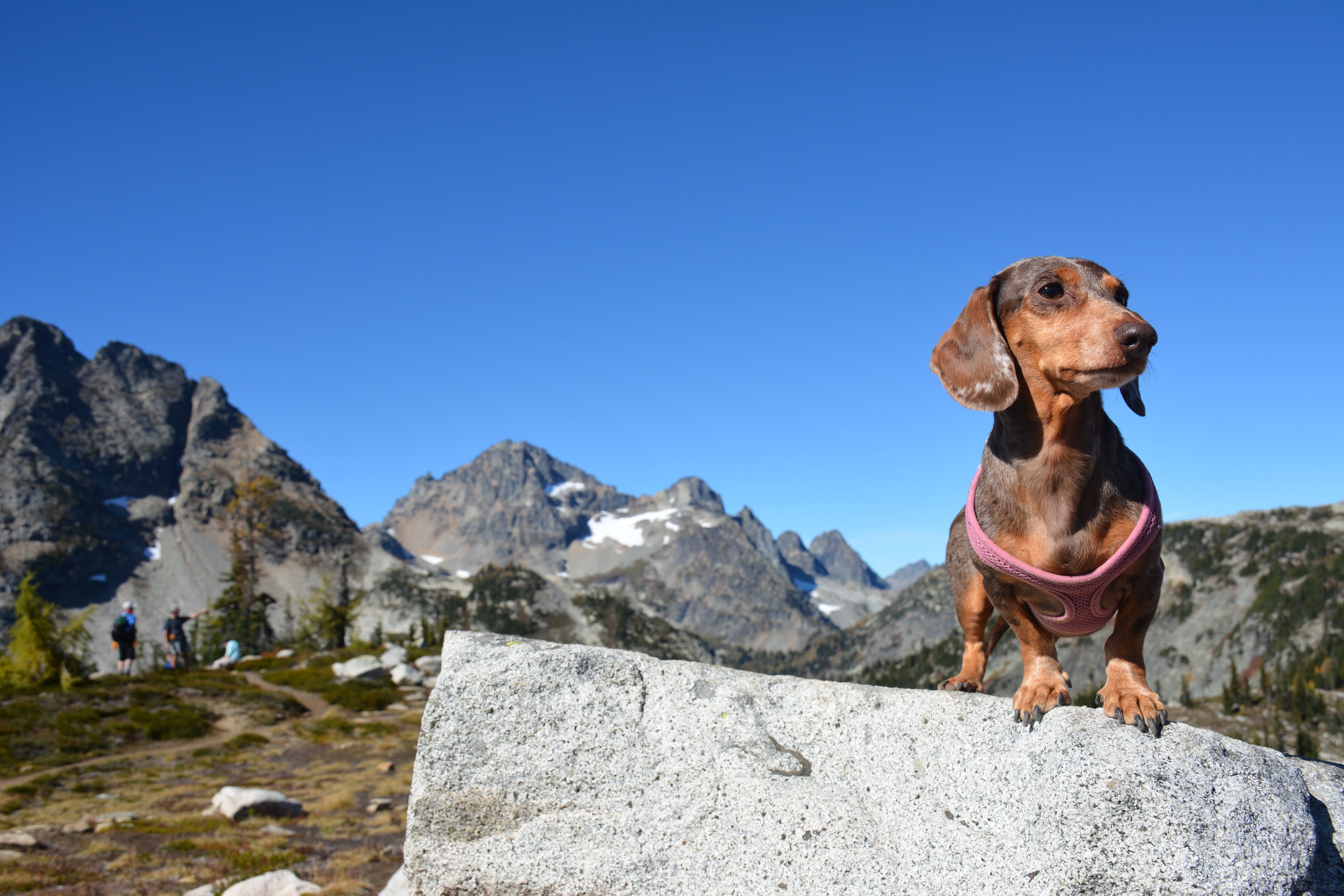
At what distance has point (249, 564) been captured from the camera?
67438mm

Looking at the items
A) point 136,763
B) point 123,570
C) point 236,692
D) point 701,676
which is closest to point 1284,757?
point 701,676

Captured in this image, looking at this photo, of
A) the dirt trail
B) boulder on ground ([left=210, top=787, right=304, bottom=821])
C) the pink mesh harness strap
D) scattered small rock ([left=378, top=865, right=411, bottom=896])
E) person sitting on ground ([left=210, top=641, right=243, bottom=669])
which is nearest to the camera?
the pink mesh harness strap

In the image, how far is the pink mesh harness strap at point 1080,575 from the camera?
4617 mm

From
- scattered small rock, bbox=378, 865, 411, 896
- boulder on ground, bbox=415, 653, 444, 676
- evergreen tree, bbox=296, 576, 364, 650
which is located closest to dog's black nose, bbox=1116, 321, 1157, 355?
scattered small rock, bbox=378, 865, 411, 896

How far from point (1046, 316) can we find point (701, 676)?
3.51 meters

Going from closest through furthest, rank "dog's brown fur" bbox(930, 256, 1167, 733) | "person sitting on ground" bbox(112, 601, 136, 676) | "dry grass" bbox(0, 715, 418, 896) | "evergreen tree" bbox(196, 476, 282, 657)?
"dog's brown fur" bbox(930, 256, 1167, 733)
"dry grass" bbox(0, 715, 418, 896)
"person sitting on ground" bbox(112, 601, 136, 676)
"evergreen tree" bbox(196, 476, 282, 657)

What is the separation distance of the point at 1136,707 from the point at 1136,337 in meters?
2.09

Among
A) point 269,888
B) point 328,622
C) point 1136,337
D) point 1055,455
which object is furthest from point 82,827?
point 328,622

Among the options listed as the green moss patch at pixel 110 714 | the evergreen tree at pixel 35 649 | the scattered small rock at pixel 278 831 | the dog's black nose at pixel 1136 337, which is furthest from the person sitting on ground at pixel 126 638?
the dog's black nose at pixel 1136 337

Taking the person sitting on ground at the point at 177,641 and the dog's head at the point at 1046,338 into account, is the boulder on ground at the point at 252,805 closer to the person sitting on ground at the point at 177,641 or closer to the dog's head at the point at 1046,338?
the dog's head at the point at 1046,338

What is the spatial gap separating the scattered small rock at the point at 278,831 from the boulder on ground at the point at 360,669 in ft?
76.5

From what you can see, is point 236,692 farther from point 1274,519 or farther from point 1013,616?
point 1274,519

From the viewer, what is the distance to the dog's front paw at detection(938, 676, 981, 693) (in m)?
5.86

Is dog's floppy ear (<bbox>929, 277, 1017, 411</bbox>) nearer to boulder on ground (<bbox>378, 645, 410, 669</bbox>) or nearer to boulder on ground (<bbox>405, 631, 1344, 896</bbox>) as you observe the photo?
boulder on ground (<bbox>405, 631, 1344, 896</bbox>)
